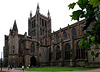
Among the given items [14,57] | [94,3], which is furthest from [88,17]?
[14,57]

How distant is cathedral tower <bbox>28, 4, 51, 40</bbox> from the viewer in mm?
61000

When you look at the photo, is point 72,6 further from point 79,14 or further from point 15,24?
point 15,24

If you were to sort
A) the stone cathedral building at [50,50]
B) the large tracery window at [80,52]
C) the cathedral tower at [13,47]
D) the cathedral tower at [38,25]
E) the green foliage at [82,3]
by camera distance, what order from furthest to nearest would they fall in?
the cathedral tower at [38,25] < the cathedral tower at [13,47] < the stone cathedral building at [50,50] < the large tracery window at [80,52] < the green foliage at [82,3]

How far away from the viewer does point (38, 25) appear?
202 feet

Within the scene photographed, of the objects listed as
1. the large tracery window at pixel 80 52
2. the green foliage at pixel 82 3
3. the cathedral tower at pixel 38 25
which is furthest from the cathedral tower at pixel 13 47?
the green foliage at pixel 82 3

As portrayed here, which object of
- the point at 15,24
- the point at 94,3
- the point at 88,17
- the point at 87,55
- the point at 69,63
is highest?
the point at 15,24

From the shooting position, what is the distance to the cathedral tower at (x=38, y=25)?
200 ft

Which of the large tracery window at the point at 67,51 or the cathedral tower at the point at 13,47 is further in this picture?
the cathedral tower at the point at 13,47

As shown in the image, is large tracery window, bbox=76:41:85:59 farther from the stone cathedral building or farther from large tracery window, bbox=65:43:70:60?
large tracery window, bbox=65:43:70:60

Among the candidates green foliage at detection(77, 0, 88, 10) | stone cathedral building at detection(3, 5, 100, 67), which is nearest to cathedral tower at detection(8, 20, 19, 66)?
stone cathedral building at detection(3, 5, 100, 67)

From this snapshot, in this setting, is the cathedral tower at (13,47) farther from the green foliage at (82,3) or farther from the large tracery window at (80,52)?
the green foliage at (82,3)

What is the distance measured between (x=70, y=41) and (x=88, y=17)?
35.1 metres

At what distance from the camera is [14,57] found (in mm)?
42031

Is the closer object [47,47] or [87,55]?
[87,55]
